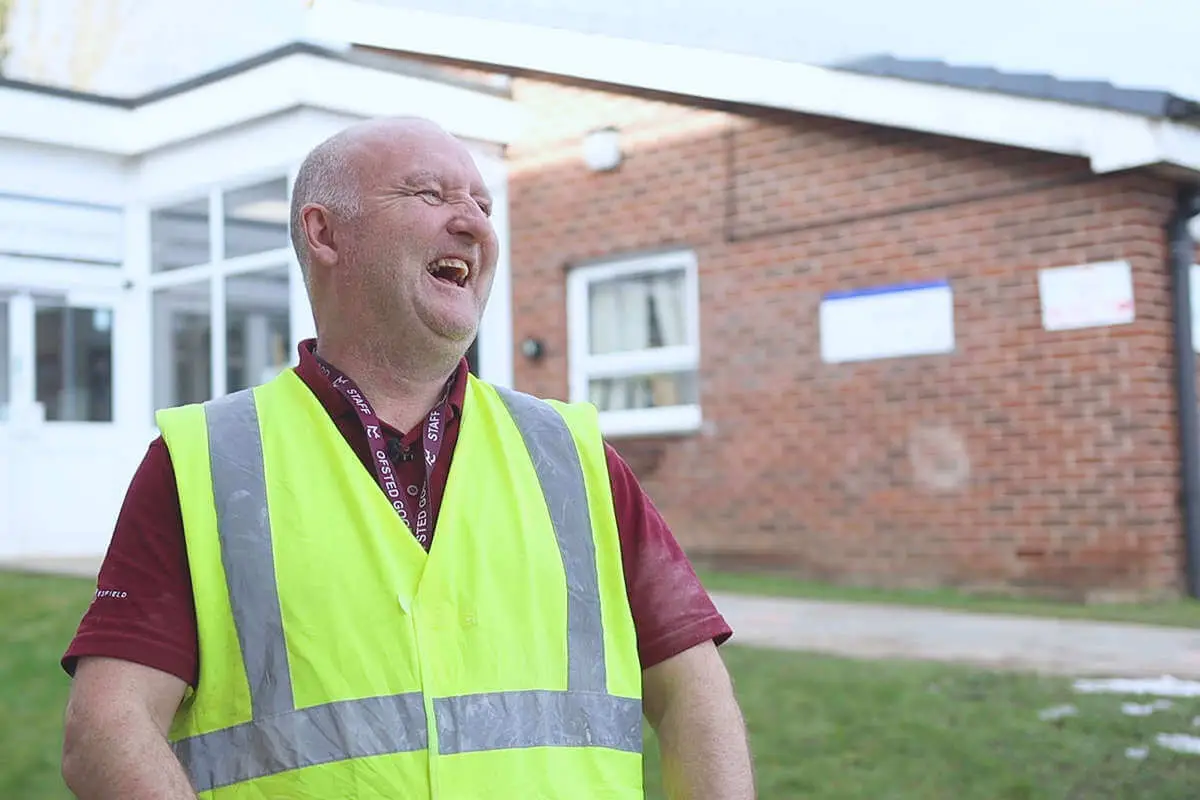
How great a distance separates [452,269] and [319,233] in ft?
0.65

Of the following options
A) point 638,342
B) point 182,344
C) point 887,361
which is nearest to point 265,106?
point 182,344

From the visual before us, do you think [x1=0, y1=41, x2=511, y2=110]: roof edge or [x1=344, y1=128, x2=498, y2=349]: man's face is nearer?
[x1=344, y1=128, x2=498, y2=349]: man's face

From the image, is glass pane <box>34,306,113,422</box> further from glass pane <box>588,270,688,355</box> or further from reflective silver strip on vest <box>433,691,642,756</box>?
reflective silver strip on vest <box>433,691,642,756</box>

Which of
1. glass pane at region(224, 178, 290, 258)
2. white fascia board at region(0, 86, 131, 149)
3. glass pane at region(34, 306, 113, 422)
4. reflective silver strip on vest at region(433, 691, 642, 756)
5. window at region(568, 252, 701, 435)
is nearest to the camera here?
reflective silver strip on vest at region(433, 691, 642, 756)

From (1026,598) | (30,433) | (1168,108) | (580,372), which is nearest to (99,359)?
(30,433)

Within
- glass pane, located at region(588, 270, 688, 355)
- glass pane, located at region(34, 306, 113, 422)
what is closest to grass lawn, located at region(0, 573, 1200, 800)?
glass pane, located at region(588, 270, 688, 355)

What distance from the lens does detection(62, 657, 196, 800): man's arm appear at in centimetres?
172

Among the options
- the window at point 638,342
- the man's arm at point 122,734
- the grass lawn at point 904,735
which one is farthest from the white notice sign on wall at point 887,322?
the man's arm at point 122,734

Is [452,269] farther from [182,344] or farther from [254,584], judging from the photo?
[182,344]

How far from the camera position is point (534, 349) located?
11727 millimetres

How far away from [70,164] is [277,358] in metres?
2.48

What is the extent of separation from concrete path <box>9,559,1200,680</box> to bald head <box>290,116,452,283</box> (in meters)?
4.10

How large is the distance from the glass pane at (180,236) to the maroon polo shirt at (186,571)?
11.1m

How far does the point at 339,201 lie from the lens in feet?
6.61
